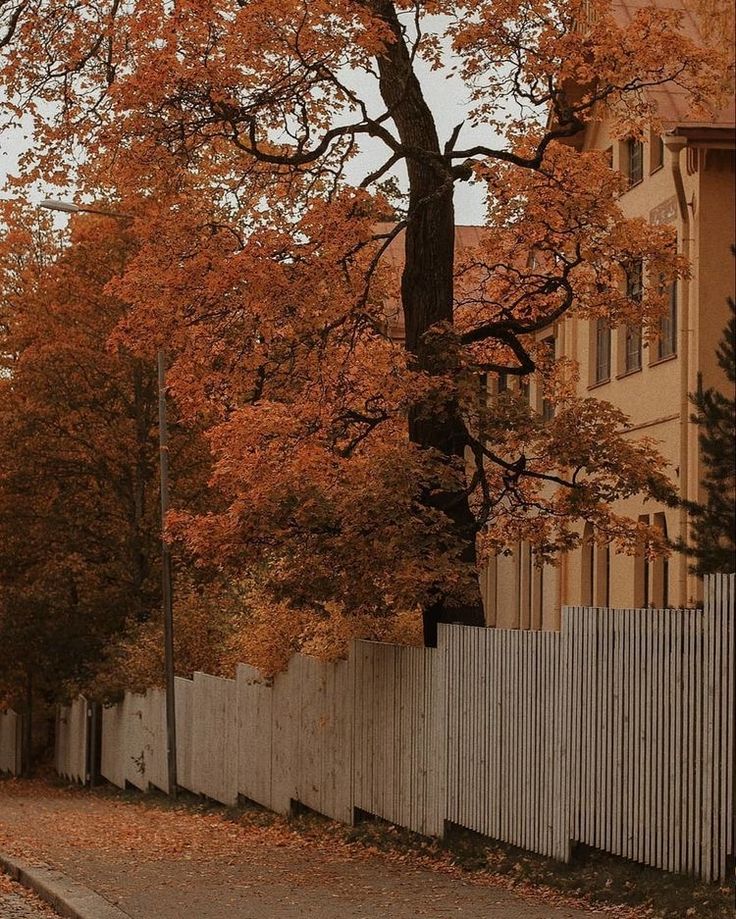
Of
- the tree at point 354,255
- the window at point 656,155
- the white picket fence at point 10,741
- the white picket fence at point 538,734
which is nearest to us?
the white picket fence at point 538,734

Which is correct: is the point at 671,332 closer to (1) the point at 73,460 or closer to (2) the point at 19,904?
(2) the point at 19,904

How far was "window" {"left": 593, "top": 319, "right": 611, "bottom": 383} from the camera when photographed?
104 ft

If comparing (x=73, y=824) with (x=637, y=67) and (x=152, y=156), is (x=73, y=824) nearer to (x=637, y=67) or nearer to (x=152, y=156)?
→ (x=152, y=156)

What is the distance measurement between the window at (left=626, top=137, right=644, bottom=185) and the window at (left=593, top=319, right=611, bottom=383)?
281 centimetres

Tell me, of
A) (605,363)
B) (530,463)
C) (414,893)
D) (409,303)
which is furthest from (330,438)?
(605,363)

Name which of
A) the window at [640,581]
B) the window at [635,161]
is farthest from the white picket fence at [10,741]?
the window at [635,161]

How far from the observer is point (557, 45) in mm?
18812

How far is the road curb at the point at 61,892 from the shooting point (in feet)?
42.0

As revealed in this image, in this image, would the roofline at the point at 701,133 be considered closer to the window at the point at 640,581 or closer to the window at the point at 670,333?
the window at the point at 670,333

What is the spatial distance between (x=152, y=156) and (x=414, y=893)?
8.19 meters

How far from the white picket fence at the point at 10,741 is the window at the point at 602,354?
27.4 metres

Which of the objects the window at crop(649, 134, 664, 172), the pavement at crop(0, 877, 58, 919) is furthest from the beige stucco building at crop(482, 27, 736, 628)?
the pavement at crop(0, 877, 58, 919)

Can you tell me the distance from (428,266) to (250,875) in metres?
7.24

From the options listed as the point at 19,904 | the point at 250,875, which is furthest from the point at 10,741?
the point at 19,904
